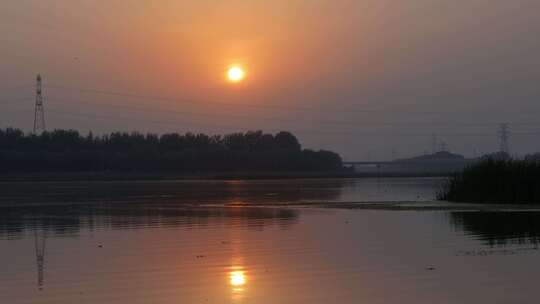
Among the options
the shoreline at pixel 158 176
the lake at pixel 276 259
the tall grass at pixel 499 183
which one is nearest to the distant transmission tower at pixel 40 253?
the lake at pixel 276 259

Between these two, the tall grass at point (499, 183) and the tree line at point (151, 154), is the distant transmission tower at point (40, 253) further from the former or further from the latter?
the tree line at point (151, 154)

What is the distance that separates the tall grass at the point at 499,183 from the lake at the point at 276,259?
18.8ft

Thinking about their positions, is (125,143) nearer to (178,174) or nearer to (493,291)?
(178,174)

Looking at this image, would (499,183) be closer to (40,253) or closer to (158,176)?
(40,253)

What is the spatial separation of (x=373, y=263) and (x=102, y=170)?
118m

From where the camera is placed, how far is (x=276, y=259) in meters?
19.0

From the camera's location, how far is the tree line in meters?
130

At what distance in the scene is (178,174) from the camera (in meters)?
137

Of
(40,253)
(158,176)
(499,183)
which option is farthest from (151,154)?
(40,253)

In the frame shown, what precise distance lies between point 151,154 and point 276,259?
122557 millimetres

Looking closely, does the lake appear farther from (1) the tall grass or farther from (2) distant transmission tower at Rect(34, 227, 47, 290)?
(1) the tall grass

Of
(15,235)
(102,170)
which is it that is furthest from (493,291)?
(102,170)

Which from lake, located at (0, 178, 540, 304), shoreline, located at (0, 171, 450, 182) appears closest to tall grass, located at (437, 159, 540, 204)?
lake, located at (0, 178, 540, 304)

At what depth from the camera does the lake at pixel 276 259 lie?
14602mm
